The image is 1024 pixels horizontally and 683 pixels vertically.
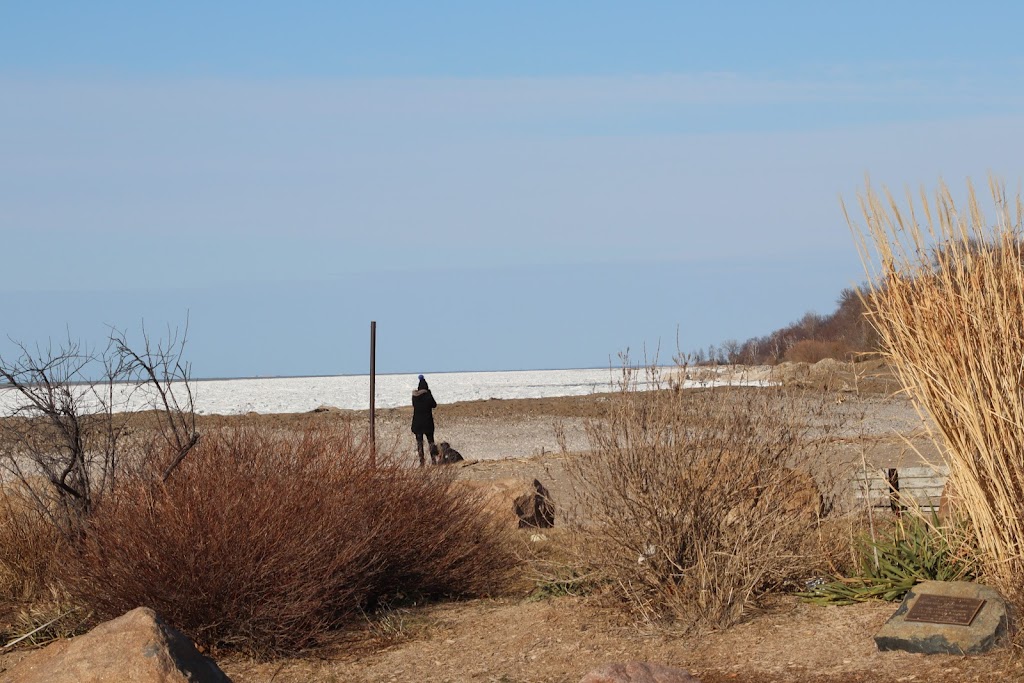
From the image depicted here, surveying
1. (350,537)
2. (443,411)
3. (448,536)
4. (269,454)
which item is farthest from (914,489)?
(443,411)

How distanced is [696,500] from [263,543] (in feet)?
8.53

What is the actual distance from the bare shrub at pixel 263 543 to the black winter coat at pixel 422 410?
29.2ft

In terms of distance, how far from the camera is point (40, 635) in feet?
23.9

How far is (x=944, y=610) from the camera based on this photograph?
590 centimetres

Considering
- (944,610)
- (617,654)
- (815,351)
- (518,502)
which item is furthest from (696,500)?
(815,351)

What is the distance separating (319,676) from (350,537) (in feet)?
3.38

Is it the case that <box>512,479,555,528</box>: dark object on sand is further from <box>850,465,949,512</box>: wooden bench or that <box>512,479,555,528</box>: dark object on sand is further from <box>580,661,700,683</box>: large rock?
<box>580,661,700,683</box>: large rock

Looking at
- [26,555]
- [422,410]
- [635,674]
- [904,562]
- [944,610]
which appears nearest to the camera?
[635,674]

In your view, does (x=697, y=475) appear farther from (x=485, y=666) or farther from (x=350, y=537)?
(x=350, y=537)

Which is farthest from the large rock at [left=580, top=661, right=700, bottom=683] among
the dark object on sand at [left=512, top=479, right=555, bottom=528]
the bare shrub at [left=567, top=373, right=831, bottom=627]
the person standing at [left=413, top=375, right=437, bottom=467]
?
the person standing at [left=413, top=375, right=437, bottom=467]

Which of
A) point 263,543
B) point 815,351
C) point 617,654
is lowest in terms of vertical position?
point 617,654

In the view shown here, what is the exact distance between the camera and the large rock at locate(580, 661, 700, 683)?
4.94 meters

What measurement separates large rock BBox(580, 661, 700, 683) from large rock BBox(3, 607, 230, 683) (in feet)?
5.99

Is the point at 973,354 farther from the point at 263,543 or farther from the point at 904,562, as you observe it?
the point at 263,543
